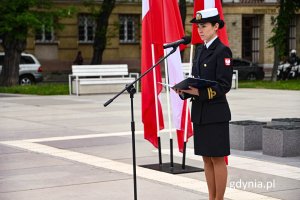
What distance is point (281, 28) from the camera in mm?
38375

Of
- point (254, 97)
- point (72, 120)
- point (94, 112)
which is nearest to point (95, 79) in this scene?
point (254, 97)

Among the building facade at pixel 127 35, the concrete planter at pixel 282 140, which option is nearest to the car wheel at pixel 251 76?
the building facade at pixel 127 35

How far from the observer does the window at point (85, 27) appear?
48.9 m

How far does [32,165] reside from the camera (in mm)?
10922

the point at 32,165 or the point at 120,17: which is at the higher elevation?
the point at 120,17

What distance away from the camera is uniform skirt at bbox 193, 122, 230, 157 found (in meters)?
7.39

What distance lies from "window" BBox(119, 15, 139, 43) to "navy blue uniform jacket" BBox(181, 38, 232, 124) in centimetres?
4292

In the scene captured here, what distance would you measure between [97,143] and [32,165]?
103 inches

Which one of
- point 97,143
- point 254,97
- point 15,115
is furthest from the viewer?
point 254,97

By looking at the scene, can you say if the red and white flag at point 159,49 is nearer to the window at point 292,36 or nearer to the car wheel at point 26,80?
the car wheel at point 26,80

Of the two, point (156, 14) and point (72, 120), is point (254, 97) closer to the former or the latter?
point (72, 120)

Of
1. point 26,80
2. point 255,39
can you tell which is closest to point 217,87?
point 26,80

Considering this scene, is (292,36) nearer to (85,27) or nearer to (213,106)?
(85,27)

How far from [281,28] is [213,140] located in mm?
31792
